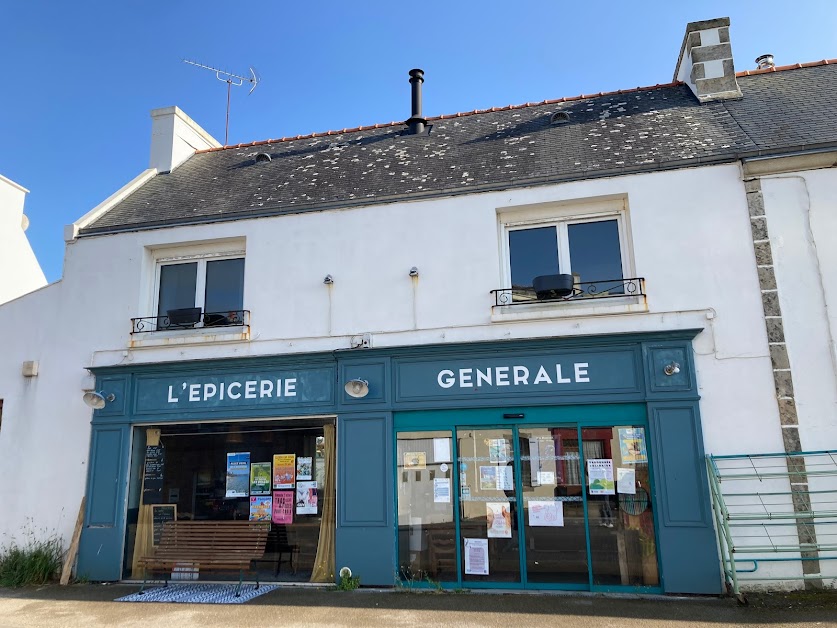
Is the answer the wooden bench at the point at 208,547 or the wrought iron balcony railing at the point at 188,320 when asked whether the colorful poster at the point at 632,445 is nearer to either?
the wooden bench at the point at 208,547

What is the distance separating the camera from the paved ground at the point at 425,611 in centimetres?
608

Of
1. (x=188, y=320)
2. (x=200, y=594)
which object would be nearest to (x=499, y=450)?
(x=200, y=594)

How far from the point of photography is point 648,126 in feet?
30.1

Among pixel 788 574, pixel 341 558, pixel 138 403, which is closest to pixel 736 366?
pixel 788 574

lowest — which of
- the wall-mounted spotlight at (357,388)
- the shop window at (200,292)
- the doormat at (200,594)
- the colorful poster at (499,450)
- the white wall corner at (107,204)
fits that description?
the doormat at (200,594)

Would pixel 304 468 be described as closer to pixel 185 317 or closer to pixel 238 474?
pixel 238 474

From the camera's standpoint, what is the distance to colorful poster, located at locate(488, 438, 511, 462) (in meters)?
7.64

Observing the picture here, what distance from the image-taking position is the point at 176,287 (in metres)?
9.30

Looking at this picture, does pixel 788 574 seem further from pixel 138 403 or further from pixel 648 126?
pixel 138 403

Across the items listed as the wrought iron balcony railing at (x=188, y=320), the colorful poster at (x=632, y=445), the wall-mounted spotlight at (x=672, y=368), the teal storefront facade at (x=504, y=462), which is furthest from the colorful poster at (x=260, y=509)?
the wall-mounted spotlight at (x=672, y=368)

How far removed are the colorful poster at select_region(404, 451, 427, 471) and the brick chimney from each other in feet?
21.4

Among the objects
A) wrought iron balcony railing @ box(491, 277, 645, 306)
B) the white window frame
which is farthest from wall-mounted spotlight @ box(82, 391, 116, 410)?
the white window frame

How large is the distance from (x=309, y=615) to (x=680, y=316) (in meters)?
5.08

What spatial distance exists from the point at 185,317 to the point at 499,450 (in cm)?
451
